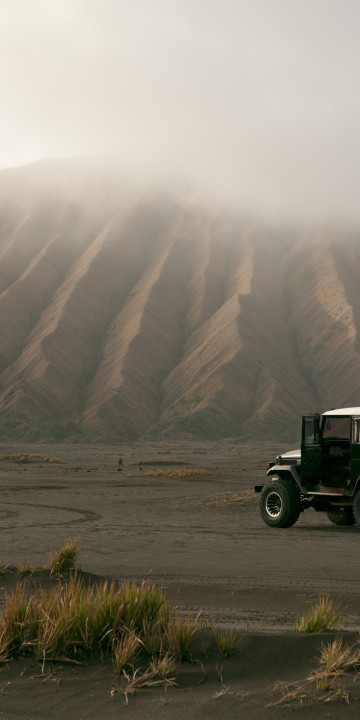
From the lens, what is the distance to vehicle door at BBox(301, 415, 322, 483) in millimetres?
16109

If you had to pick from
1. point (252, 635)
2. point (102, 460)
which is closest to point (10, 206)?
point (102, 460)

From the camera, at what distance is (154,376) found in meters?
94.6

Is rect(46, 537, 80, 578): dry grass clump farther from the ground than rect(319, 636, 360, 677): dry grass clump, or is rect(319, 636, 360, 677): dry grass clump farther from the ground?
rect(46, 537, 80, 578): dry grass clump

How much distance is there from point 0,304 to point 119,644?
322ft

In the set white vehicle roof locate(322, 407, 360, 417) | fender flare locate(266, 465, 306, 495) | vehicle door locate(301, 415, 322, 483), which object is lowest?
fender flare locate(266, 465, 306, 495)

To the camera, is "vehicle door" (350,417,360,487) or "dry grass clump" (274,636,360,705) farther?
"vehicle door" (350,417,360,487)

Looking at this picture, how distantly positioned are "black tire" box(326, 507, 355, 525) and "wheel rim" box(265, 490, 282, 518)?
133cm

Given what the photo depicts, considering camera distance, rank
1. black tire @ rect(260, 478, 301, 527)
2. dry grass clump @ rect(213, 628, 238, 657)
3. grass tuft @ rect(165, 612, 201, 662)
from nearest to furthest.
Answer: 1. grass tuft @ rect(165, 612, 201, 662)
2. dry grass clump @ rect(213, 628, 238, 657)
3. black tire @ rect(260, 478, 301, 527)

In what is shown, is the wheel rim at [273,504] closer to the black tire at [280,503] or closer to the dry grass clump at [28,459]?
the black tire at [280,503]

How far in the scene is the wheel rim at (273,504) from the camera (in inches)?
680

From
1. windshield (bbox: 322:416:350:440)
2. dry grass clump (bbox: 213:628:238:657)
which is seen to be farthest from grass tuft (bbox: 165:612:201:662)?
windshield (bbox: 322:416:350:440)

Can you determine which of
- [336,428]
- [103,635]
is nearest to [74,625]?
[103,635]

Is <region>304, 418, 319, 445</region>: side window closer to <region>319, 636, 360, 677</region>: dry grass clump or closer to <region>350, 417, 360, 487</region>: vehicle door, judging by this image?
<region>350, 417, 360, 487</region>: vehicle door

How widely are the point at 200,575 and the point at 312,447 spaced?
5.58 m
